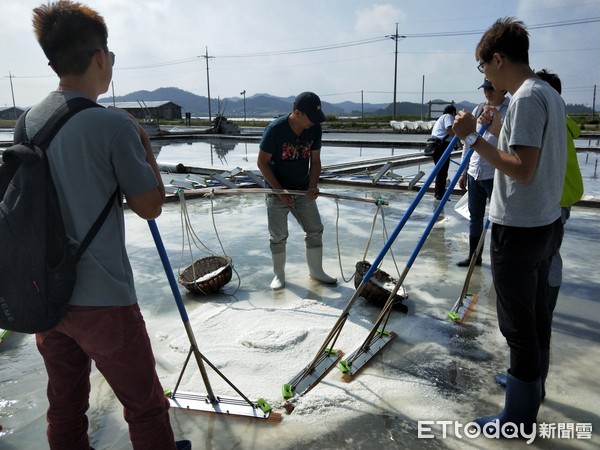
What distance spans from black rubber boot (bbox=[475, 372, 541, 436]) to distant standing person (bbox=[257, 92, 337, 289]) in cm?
209

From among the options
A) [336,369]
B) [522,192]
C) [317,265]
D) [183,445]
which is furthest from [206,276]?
[522,192]

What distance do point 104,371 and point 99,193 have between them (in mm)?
574

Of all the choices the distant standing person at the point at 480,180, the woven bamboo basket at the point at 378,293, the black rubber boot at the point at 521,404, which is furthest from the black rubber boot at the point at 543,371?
the distant standing person at the point at 480,180

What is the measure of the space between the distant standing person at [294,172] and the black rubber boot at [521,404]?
2.09m

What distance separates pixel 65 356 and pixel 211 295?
2.22 m

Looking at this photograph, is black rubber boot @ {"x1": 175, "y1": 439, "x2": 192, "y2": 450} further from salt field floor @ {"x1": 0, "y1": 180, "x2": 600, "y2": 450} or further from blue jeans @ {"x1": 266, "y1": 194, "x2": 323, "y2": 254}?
blue jeans @ {"x1": 266, "y1": 194, "x2": 323, "y2": 254}

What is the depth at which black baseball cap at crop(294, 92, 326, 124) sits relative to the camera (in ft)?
11.5

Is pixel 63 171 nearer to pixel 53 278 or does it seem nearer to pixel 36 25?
pixel 53 278

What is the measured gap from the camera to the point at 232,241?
Result: 527cm

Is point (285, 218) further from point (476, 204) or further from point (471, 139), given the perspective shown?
point (471, 139)

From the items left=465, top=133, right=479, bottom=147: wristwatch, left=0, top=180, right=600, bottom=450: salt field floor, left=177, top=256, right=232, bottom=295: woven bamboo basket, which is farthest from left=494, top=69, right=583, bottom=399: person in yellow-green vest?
left=177, top=256, right=232, bottom=295: woven bamboo basket

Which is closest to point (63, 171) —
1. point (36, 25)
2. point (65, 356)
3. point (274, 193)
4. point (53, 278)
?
point (53, 278)

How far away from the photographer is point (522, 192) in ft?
6.03

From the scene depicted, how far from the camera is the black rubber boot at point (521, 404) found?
1.97 m
